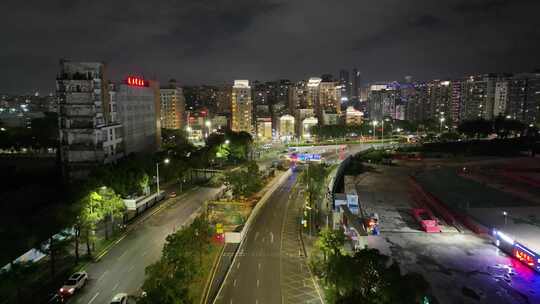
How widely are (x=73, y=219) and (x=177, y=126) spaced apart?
387 feet

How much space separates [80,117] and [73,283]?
33.9 meters

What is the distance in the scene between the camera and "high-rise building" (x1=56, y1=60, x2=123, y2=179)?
50.5 m

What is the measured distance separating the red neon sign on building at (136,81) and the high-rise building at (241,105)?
6472cm

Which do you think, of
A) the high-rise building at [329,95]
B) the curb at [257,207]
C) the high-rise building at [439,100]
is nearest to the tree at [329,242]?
the curb at [257,207]

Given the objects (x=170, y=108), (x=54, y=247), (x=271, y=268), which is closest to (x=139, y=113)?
(x=54, y=247)

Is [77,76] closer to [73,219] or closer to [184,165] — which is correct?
[184,165]

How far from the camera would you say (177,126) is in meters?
142

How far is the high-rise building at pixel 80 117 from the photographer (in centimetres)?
5053

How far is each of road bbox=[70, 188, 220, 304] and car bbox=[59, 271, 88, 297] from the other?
1.32 feet

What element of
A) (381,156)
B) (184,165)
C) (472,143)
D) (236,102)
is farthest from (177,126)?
(472,143)

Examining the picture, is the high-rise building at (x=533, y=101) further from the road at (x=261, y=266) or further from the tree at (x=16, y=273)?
the tree at (x=16, y=273)

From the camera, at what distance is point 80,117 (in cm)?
5091

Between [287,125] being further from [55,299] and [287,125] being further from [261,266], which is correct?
[55,299]

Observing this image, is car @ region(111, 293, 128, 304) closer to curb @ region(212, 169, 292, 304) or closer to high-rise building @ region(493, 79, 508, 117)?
curb @ region(212, 169, 292, 304)
